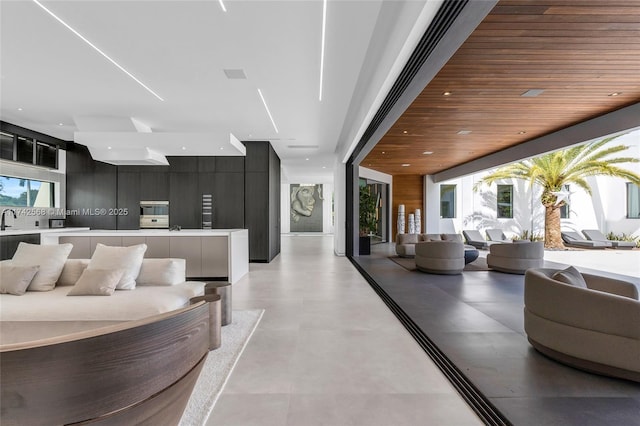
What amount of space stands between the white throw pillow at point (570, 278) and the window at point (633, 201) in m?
13.9

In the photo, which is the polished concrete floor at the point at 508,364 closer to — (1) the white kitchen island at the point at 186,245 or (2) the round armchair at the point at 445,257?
(2) the round armchair at the point at 445,257

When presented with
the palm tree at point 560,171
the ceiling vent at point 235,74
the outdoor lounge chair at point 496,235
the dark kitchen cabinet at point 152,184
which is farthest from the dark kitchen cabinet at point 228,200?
the outdoor lounge chair at point 496,235

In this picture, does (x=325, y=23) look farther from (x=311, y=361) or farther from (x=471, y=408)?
(x=471, y=408)

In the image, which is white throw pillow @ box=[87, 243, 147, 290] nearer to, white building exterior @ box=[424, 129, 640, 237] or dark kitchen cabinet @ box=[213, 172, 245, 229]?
dark kitchen cabinet @ box=[213, 172, 245, 229]

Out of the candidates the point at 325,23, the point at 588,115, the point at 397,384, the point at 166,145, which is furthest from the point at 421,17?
the point at 588,115

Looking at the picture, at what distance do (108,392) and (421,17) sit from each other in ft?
9.04

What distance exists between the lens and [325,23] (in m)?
3.23

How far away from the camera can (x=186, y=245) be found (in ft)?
18.6

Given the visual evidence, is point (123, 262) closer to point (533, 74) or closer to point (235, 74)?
point (235, 74)

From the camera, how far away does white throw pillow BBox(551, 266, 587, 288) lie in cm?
300

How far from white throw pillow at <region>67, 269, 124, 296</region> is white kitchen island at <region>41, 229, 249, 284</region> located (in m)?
2.13

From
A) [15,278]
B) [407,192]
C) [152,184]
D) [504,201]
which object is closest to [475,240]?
[407,192]

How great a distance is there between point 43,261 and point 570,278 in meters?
5.25

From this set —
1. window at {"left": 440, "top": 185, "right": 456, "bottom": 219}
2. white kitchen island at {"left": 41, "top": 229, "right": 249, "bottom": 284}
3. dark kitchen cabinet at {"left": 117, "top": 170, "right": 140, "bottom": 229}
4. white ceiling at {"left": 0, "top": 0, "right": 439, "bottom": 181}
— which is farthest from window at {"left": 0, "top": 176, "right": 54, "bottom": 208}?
window at {"left": 440, "top": 185, "right": 456, "bottom": 219}
